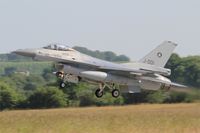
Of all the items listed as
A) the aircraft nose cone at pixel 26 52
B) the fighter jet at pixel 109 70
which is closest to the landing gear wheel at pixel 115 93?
the fighter jet at pixel 109 70

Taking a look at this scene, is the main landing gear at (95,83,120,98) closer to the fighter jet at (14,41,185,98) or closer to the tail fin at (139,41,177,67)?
the fighter jet at (14,41,185,98)

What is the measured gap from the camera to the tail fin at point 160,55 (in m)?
38.6

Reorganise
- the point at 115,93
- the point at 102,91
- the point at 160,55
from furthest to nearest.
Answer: the point at 160,55 → the point at 115,93 → the point at 102,91

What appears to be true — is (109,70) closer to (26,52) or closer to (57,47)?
(57,47)

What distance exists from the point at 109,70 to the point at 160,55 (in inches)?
150

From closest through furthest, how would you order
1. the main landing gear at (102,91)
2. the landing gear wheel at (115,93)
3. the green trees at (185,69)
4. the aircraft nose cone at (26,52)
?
the aircraft nose cone at (26,52) → the main landing gear at (102,91) → the landing gear wheel at (115,93) → the green trees at (185,69)

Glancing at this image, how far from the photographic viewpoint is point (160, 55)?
39125 millimetres

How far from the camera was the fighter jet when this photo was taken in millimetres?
34531

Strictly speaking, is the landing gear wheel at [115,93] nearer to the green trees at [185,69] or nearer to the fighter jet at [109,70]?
the fighter jet at [109,70]

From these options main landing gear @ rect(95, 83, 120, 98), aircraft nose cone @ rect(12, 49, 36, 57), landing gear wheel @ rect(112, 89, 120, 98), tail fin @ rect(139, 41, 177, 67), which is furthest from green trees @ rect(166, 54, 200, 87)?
aircraft nose cone @ rect(12, 49, 36, 57)

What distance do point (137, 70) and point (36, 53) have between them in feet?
18.8

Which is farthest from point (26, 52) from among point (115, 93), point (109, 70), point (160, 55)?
point (160, 55)

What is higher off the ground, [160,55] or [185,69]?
[160,55]

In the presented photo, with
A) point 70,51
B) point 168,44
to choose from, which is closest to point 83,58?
point 70,51
